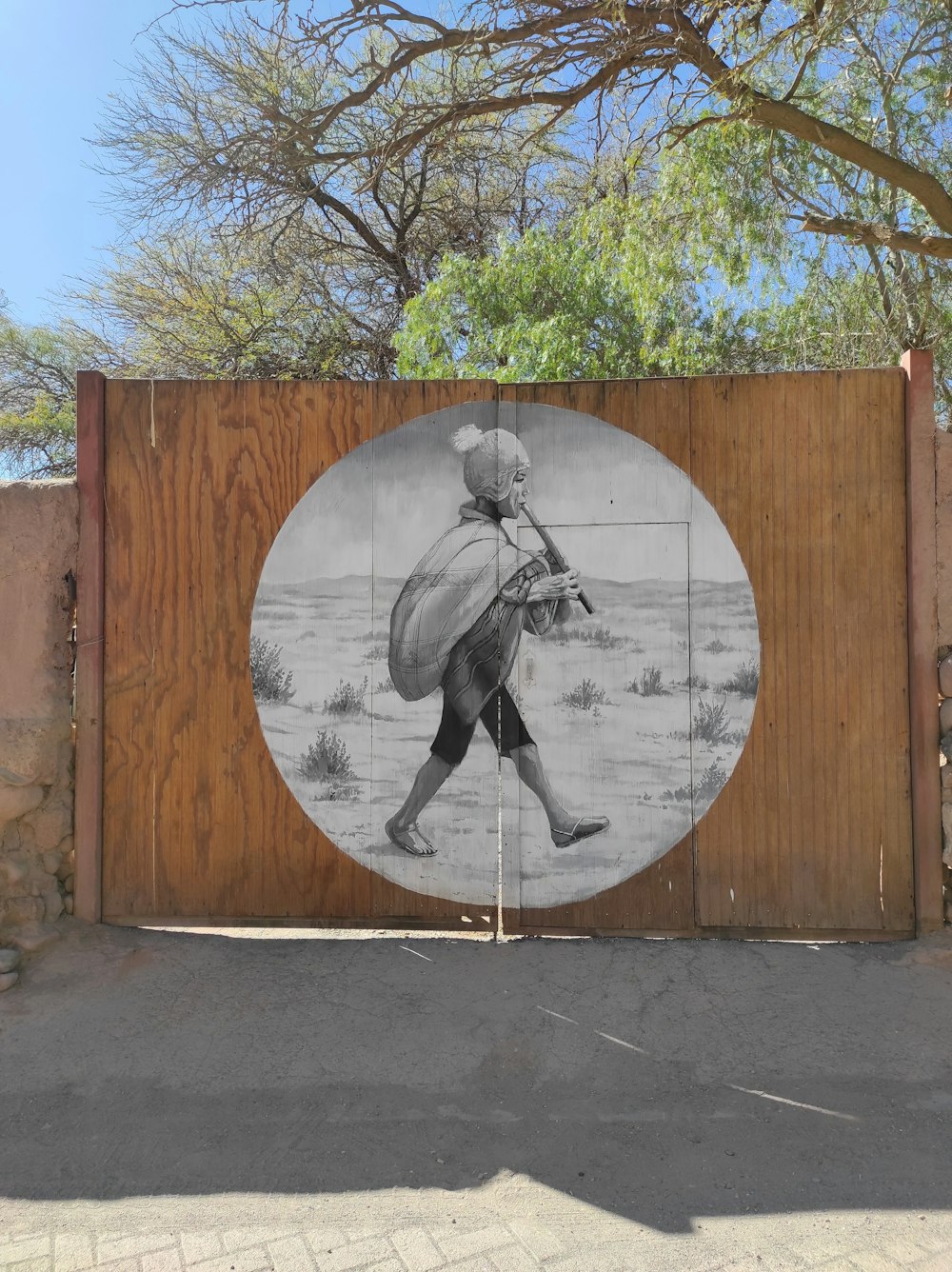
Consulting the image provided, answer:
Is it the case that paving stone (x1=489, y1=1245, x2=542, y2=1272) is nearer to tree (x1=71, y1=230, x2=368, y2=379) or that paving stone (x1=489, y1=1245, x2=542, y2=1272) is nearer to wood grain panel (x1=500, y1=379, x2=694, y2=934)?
wood grain panel (x1=500, y1=379, x2=694, y2=934)

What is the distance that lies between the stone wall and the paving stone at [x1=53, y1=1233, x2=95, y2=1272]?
178cm

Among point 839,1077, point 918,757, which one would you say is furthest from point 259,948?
point 918,757

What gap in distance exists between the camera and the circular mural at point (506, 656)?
13.6 ft

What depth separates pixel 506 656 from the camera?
4.21 metres

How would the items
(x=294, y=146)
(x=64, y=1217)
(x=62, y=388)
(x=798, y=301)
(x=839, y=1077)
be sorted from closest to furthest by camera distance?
(x=64, y=1217) < (x=839, y=1077) < (x=294, y=146) < (x=798, y=301) < (x=62, y=388)

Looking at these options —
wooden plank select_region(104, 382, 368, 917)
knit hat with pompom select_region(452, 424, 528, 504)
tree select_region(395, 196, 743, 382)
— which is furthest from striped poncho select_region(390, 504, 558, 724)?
tree select_region(395, 196, 743, 382)

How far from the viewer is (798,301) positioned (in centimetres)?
919

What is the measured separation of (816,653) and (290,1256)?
308 centimetres

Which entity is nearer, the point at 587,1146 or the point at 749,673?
the point at 587,1146

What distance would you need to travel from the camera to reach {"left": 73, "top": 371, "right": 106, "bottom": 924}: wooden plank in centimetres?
413

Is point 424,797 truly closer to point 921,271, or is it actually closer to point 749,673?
point 749,673

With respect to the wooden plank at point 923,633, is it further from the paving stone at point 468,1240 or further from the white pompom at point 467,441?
the paving stone at point 468,1240

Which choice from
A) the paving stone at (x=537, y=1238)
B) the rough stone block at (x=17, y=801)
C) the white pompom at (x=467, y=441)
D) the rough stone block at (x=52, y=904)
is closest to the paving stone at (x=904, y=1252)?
the paving stone at (x=537, y=1238)

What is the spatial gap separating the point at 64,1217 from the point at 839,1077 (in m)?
2.44
